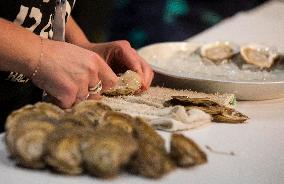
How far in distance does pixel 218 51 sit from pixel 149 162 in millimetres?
868

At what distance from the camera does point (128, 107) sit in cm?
111

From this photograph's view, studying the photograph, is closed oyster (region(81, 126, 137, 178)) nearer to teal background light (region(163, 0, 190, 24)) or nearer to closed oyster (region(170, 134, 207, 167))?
closed oyster (region(170, 134, 207, 167))

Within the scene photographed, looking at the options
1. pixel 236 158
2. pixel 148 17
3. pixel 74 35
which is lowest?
pixel 148 17

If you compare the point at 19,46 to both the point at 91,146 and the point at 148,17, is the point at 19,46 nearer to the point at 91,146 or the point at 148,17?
the point at 91,146

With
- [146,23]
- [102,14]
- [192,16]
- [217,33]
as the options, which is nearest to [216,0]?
[192,16]

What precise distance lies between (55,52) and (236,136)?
382 millimetres

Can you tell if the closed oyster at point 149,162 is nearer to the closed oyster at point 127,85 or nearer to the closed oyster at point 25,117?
the closed oyster at point 25,117

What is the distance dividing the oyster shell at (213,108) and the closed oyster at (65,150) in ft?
1.22

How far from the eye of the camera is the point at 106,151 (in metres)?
0.77

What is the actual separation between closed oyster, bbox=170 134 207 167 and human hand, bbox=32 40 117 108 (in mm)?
Answer: 289

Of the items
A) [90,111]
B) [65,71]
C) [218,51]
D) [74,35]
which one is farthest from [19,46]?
[218,51]

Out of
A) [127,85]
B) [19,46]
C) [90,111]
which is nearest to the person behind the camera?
[90,111]

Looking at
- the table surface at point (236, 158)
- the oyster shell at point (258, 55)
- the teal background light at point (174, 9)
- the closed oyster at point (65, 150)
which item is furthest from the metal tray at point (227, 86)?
the teal background light at point (174, 9)

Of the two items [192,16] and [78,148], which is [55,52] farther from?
[192,16]
